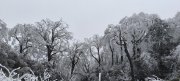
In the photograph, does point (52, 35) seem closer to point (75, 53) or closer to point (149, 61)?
point (75, 53)

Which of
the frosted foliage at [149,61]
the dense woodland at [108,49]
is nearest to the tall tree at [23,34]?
the dense woodland at [108,49]

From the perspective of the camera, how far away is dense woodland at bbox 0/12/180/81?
31.0 m

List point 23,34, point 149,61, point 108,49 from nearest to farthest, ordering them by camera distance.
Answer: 1. point 149,61
2. point 23,34
3. point 108,49

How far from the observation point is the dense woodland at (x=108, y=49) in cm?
3098

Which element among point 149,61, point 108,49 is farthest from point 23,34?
point 149,61

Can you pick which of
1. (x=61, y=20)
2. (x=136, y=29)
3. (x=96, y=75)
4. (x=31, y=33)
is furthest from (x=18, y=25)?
(x=136, y=29)

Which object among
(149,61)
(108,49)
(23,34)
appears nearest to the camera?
(149,61)

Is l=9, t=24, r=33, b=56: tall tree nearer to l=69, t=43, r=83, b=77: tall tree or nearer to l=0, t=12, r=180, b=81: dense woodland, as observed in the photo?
l=0, t=12, r=180, b=81: dense woodland

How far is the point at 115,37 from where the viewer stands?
126 ft

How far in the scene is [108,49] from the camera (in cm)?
4506

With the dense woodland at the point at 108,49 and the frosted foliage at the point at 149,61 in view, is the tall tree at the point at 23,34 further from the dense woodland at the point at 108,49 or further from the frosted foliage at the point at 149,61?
the frosted foliage at the point at 149,61

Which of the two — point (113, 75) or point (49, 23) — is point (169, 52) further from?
point (49, 23)

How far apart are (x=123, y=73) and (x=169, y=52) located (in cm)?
511

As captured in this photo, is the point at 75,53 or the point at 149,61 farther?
the point at 75,53
